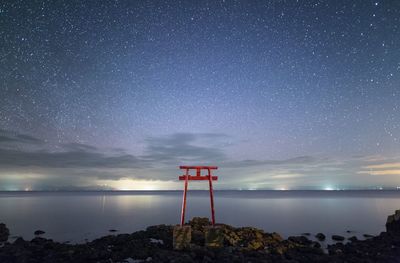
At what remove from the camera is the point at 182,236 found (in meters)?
16.1

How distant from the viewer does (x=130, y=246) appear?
18281 mm

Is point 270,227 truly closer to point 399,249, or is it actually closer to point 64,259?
point 399,249

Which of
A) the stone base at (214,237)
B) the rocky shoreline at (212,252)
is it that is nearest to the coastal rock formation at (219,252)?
the rocky shoreline at (212,252)

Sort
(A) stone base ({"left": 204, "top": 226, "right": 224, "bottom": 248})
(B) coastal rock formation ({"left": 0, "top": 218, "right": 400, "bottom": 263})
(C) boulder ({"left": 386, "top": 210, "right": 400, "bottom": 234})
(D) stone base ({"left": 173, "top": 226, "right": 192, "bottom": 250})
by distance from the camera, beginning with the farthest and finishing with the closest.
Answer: (C) boulder ({"left": 386, "top": 210, "right": 400, "bottom": 234}), (A) stone base ({"left": 204, "top": 226, "right": 224, "bottom": 248}), (D) stone base ({"left": 173, "top": 226, "right": 192, "bottom": 250}), (B) coastal rock formation ({"left": 0, "top": 218, "right": 400, "bottom": 263})

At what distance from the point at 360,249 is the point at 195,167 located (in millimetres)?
11305

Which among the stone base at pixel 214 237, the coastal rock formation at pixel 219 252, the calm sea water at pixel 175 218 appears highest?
the stone base at pixel 214 237

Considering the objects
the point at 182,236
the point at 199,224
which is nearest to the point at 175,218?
the point at 199,224

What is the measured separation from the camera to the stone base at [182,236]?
16003 millimetres

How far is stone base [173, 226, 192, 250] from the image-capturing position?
16003 mm

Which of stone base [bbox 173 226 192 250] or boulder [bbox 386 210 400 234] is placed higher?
stone base [bbox 173 226 192 250]

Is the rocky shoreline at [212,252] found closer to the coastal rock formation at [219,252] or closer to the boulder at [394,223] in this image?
the coastal rock formation at [219,252]

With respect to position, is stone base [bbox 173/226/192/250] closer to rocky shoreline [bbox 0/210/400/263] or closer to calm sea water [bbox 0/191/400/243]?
rocky shoreline [bbox 0/210/400/263]

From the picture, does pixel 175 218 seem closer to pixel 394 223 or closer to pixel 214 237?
pixel 394 223

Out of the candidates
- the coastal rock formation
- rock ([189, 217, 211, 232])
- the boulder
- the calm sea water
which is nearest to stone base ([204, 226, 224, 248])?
the coastal rock formation
